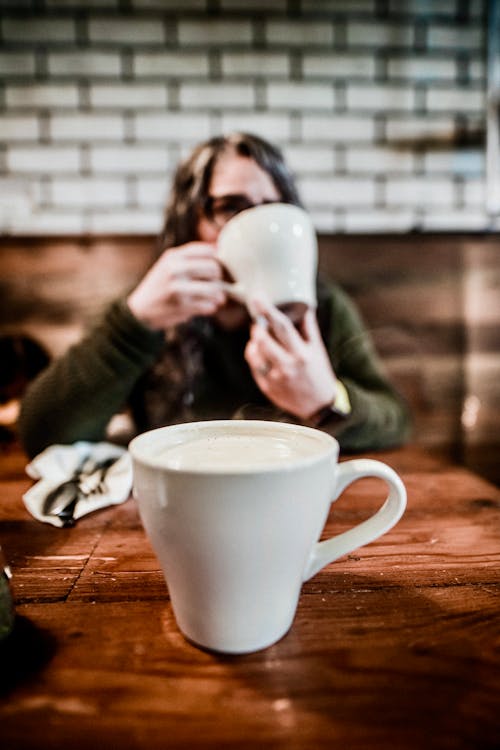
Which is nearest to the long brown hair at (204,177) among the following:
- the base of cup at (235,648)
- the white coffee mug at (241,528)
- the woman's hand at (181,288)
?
the woman's hand at (181,288)

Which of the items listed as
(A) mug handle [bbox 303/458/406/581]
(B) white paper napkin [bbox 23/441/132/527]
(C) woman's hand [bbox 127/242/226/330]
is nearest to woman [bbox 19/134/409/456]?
(C) woman's hand [bbox 127/242/226/330]

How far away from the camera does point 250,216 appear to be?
91cm

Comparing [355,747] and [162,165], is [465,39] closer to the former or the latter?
[162,165]

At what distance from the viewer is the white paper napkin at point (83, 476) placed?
69cm

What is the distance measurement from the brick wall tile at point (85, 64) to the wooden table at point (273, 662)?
6.16ft

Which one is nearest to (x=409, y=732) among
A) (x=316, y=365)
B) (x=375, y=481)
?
(x=375, y=481)

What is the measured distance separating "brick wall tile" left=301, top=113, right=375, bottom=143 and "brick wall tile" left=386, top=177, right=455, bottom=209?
0.21 m

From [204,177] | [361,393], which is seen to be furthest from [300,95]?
[361,393]

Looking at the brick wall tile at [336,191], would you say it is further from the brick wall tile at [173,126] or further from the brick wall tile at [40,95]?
the brick wall tile at [40,95]

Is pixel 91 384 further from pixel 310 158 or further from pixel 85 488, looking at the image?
pixel 310 158

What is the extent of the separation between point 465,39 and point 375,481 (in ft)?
6.63

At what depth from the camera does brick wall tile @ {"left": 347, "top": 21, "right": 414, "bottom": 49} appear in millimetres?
1956

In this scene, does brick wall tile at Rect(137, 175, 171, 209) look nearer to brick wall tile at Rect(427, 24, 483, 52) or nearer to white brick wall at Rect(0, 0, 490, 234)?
→ white brick wall at Rect(0, 0, 490, 234)

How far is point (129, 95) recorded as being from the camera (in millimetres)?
1921
